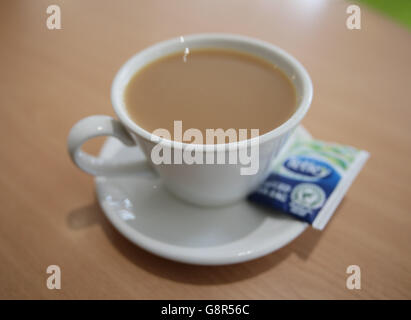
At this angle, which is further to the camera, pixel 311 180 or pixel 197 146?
pixel 311 180

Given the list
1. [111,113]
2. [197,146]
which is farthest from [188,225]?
[111,113]

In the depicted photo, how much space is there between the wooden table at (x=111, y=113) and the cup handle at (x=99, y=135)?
8 centimetres

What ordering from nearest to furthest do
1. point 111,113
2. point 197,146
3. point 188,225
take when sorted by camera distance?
point 197,146 → point 188,225 → point 111,113

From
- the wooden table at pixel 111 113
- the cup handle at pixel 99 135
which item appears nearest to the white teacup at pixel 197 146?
the cup handle at pixel 99 135

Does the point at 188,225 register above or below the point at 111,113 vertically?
below

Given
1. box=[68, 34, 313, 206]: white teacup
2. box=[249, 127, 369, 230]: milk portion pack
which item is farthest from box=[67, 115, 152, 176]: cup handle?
box=[249, 127, 369, 230]: milk portion pack

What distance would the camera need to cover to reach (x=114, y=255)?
2.09ft

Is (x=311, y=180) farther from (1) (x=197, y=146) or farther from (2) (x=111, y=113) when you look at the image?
(2) (x=111, y=113)

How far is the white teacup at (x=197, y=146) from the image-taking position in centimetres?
58

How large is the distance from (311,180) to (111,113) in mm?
464

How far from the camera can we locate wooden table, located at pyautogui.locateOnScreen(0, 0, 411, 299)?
23.7 inches

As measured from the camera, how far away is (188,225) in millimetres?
651
